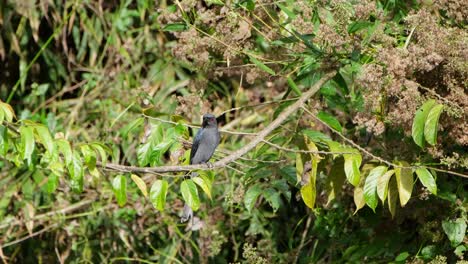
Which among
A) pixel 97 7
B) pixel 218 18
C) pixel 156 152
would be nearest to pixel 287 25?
pixel 218 18

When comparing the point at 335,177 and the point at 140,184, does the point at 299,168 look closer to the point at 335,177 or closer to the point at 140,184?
the point at 335,177

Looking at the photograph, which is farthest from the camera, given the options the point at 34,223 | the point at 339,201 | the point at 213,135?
the point at 34,223

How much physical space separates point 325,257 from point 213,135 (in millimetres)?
1120

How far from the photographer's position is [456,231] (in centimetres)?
386

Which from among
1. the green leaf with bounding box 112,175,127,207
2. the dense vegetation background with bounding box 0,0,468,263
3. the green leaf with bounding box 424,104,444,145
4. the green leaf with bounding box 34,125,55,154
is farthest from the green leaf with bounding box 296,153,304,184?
A: the green leaf with bounding box 34,125,55,154

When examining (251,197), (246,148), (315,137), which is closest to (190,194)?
(246,148)

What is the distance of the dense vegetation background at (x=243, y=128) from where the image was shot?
134 inches

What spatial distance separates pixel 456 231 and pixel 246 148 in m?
1.16

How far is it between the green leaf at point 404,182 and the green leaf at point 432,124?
22 centimetres

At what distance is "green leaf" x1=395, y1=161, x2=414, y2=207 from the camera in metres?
3.40

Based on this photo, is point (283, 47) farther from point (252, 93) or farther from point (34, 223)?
point (34, 223)

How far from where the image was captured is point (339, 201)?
4.78 meters

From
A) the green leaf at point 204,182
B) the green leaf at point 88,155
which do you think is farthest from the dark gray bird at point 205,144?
the green leaf at point 204,182

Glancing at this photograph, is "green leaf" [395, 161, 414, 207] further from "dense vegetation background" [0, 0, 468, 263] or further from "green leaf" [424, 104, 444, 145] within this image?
"green leaf" [424, 104, 444, 145]
